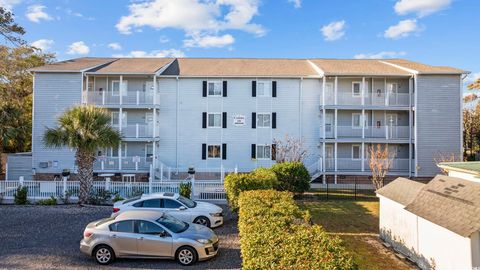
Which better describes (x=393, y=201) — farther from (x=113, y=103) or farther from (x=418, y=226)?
(x=113, y=103)

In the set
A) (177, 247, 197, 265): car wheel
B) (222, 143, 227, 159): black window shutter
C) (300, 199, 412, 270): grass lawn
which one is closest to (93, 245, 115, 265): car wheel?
(177, 247, 197, 265): car wheel

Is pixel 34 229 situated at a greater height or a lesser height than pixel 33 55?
lesser

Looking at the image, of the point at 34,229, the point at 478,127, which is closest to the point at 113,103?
the point at 34,229

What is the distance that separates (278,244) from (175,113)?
23.1 m

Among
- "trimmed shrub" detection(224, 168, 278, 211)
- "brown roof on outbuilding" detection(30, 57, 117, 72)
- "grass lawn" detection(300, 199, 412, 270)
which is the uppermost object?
"brown roof on outbuilding" detection(30, 57, 117, 72)

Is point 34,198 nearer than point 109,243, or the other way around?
point 109,243

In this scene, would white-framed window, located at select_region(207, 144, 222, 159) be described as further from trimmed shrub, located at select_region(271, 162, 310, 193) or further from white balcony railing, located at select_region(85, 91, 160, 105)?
trimmed shrub, located at select_region(271, 162, 310, 193)

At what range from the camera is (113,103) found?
27.2 metres

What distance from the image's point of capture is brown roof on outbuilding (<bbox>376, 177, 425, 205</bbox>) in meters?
11.4

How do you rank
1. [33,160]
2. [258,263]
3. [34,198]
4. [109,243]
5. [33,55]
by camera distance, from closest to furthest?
1. [258,263]
2. [109,243]
3. [34,198]
4. [33,160]
5. [33,55]

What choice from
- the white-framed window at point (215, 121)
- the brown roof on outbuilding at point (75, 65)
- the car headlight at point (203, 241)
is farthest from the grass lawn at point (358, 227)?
the brown roof on outbuilding at point (75, 65)

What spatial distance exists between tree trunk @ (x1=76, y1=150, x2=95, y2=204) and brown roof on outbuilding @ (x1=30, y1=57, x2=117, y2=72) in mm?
11174

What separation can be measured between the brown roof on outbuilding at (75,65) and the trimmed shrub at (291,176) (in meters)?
17.7

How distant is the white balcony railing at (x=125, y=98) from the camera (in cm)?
2700
